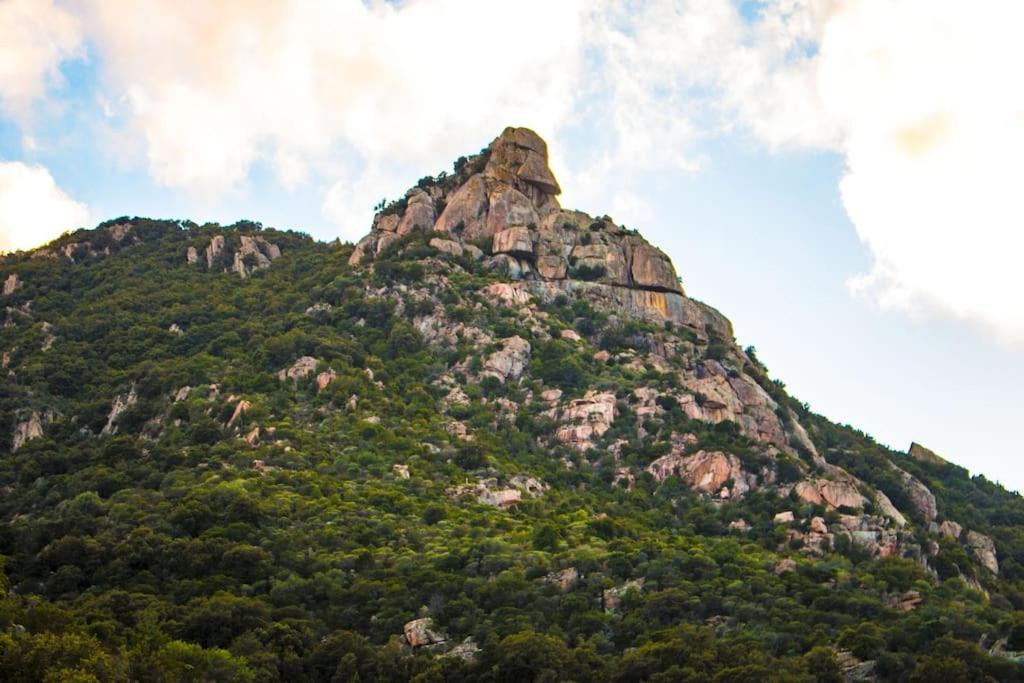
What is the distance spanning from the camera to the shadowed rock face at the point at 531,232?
126 metres

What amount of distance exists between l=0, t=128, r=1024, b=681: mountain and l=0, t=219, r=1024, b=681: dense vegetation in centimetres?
26

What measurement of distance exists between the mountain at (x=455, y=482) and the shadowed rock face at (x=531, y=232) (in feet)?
1.15

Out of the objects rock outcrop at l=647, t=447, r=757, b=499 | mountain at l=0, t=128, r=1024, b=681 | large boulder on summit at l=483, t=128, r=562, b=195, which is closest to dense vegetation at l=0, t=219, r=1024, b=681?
mountain at l=0, t=128, r=1024, b=681

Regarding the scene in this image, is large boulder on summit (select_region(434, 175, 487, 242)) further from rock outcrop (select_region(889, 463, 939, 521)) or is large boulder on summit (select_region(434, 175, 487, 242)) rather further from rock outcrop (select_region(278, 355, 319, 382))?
rock outcrop (select_region(889, 463, 939, 521))

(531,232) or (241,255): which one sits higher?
(531,232)

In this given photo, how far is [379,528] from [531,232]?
53366 millimetres

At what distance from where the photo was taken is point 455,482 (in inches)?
3639

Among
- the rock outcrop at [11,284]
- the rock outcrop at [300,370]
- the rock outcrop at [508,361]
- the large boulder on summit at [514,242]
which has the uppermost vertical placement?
the large boulder on summit at [514,242]

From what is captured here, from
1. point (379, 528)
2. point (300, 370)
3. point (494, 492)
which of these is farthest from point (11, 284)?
point (494, 492)

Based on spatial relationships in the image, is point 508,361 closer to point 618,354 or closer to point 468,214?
point 618,354

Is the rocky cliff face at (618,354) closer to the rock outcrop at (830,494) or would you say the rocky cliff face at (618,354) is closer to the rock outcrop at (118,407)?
the rock outcrop at (830,494)

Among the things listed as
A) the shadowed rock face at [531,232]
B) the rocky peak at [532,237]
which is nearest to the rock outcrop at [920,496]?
the rocky peak at [532,237]

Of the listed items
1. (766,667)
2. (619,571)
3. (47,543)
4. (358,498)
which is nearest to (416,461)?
(358,498)

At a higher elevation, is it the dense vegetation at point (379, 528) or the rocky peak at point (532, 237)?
the rocky peak at point (532, 237)
